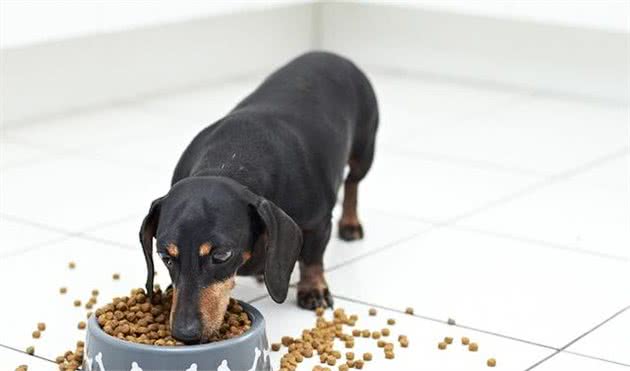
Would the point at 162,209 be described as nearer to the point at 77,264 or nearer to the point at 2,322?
the point at 2,322

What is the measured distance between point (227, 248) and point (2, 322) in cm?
69

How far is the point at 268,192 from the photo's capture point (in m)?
2.74

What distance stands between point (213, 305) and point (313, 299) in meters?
0.60

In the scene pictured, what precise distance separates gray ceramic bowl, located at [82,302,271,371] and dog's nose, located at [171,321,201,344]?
0.09ft

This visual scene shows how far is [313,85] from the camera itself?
10.3 feet

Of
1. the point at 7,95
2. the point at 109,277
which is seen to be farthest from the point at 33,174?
the point at 109,277

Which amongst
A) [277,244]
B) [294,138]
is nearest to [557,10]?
[294,138]

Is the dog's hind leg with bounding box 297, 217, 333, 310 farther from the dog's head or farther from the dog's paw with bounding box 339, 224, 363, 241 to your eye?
the dog's paw with bounding box 339, 224, 363, 241

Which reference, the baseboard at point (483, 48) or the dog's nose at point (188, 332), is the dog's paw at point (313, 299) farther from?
the baseboard at point (483, 48)

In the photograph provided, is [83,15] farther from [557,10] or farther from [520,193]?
[557,10]

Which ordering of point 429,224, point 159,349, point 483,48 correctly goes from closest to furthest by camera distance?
point 159,349, point 429,224, point 483,48

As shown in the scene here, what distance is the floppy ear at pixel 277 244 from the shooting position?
8.30 ft

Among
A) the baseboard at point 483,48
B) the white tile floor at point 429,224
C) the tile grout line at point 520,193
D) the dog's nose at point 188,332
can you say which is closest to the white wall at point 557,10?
the baseboard at point 483,48

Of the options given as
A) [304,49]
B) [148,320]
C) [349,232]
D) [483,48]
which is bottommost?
[304,49]
